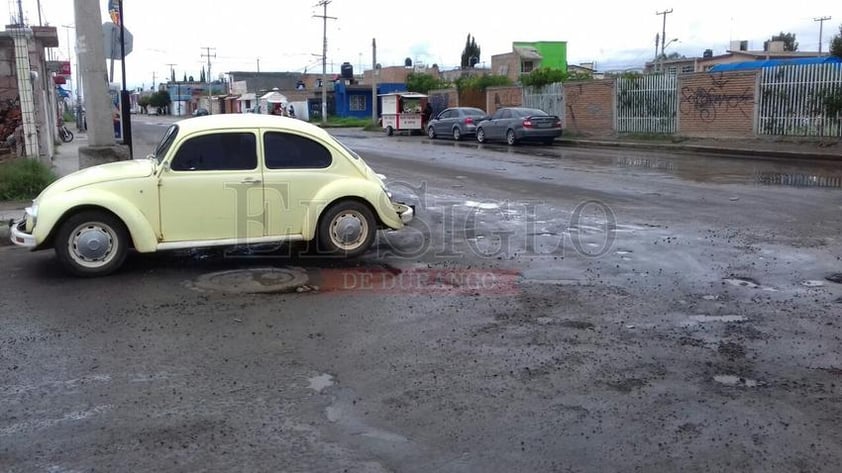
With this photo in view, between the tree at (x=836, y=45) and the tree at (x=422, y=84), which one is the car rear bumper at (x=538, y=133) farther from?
the tree at (x=422, y=84)

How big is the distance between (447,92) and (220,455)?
43444mm

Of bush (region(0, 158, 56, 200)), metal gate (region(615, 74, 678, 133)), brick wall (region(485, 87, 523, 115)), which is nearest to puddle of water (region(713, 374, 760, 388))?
bush (region(0, 158, 56, 200))

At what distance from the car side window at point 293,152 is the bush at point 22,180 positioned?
6893mm

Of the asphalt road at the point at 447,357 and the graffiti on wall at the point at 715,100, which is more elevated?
the graffiti on wall at the point at 715,100

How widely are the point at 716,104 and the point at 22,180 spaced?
72.8 ft

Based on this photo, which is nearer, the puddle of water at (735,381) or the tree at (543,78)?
the puddle of water at (735,381)

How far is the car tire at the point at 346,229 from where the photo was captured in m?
8.33

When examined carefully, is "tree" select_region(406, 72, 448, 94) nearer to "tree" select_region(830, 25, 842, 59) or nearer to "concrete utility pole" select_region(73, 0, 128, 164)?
"tree" select_region(830, 25, 842, 59)

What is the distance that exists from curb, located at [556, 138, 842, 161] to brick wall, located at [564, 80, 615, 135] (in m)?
2.68

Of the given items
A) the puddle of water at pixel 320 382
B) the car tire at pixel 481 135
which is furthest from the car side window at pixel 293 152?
the car tire at pixel 481 135

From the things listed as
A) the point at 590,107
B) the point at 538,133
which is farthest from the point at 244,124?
the point at 590,107

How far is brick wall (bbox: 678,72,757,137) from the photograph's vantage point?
2519 cm

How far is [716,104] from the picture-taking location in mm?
26344

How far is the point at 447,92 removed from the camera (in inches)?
1815
